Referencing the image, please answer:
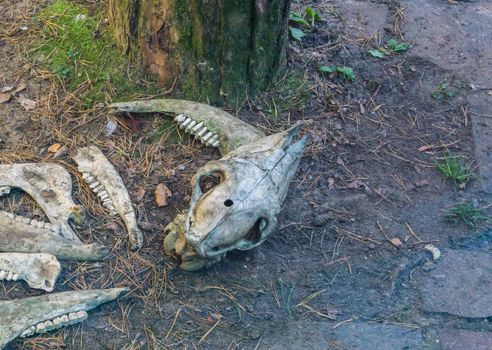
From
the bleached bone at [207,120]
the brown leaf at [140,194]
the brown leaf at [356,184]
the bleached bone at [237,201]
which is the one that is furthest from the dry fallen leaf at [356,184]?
the brown leaf at [140,194]

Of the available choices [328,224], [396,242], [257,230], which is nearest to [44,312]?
[257,230]

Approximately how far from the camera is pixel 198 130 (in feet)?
11.7

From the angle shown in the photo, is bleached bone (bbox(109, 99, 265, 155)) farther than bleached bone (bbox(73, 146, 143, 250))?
Yes

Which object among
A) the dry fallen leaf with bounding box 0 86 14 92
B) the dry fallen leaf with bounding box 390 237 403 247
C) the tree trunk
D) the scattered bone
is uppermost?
the tree trunk

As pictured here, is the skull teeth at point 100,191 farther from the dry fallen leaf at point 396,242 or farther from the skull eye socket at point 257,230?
the dry fallen leaf at point 396,242

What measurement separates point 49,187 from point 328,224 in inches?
51.6

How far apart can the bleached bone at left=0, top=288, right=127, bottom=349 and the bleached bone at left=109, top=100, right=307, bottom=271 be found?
0.41 metres

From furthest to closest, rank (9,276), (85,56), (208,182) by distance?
(85,56) < (208,182) < (9,276)

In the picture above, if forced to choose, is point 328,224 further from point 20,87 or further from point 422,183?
point 20,87

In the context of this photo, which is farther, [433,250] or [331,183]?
[331,183]

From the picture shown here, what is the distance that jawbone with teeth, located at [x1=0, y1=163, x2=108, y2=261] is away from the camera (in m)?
3.09

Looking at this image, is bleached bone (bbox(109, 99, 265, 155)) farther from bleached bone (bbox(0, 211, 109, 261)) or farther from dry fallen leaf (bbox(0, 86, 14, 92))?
bleached bone (bbox(0, 211, 109, 261))

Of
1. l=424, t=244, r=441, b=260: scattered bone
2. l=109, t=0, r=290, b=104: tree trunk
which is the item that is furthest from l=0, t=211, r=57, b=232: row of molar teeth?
l=424, t=244, r=441, b=260: scattered bone

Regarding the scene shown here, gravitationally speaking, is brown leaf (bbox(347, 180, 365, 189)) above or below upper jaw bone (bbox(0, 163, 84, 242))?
below
